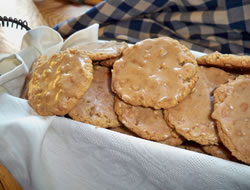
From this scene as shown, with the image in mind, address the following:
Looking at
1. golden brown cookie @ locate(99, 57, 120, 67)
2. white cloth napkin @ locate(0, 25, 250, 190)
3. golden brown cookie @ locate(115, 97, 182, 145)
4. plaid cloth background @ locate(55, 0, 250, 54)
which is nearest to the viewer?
white cloth napkin @ locate(0, 25, 250, 190)

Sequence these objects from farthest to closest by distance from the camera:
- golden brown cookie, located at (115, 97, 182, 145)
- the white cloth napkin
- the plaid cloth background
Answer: the plaid cloth background → golden brown cookie, located at (115, 97, 182, 145) → the white cloth napkin

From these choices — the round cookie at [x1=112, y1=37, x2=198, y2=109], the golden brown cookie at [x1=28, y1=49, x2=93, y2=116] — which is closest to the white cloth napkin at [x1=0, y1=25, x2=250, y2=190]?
the golden brown cookie at [x1=28, y1=49, x2=93, y2=116]

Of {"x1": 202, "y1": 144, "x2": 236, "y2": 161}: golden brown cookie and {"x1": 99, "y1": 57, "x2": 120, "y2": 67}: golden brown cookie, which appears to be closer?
{"x1": 202, "y1": 144, "x2": 236, "y2": 161}: golden brown cookie

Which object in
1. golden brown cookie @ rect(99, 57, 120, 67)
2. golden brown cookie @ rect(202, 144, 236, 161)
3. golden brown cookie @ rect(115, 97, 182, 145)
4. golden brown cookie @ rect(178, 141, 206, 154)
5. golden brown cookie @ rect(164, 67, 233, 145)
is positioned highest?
golden brown cookie @ rect(99, 57, 120, 67)

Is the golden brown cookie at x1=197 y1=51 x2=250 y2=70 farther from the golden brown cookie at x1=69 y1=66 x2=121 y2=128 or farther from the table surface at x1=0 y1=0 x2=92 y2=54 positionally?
the table surface at x1=0 y1=0 x2=92 y2=54

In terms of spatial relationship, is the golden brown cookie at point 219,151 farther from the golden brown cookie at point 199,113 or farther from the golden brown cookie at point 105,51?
the golden brown cookie at point 105,51

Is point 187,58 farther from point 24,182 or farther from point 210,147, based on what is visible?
point 24,182
